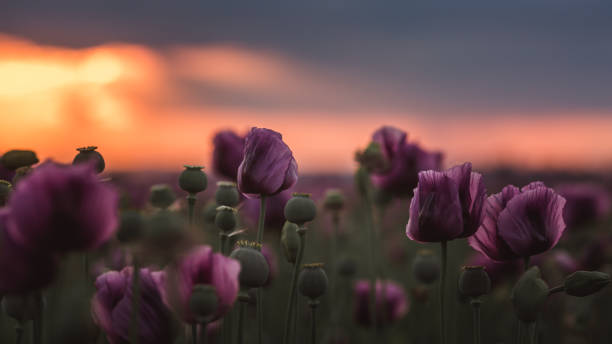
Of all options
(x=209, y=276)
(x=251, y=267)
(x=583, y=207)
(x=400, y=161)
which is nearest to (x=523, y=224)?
(x=251, y=267)

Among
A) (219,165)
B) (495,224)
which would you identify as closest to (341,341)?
(219,165)

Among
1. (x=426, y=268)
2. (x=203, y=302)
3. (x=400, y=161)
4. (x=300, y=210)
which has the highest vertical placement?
(x=400, y=161)

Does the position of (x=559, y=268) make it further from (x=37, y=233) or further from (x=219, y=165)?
(x=37, y=233)

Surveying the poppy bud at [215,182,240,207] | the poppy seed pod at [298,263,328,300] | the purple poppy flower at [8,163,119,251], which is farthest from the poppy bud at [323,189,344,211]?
the purple poppy flower at [8,163,119,251]

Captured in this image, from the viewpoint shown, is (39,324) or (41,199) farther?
(39,324)

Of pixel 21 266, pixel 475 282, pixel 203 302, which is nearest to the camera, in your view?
pixel 21 266

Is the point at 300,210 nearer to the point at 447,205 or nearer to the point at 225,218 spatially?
the point at 225,218

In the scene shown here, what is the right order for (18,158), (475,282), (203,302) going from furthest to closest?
(475,282) < (18,158) < (203,302)
